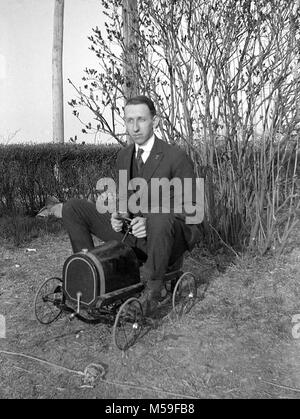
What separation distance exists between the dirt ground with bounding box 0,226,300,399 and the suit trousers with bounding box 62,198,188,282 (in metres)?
0.49

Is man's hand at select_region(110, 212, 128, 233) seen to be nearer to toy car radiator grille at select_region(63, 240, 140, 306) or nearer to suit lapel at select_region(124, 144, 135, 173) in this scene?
toy car radiator grille at select_region(63, 240, 140, 306)

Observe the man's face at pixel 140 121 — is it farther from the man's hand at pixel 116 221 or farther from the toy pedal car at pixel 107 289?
the toy pedal car at pixel 107 289

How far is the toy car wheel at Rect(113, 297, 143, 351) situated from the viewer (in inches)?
123

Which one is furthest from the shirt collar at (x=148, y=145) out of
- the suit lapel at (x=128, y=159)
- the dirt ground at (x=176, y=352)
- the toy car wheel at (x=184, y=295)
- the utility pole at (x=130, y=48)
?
the utility pole at (x=130, y=48)

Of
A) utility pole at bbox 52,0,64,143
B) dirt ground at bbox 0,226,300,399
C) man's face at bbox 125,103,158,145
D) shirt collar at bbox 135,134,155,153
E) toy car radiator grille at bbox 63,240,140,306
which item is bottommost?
dirt ground at bbox 0,226,300,399

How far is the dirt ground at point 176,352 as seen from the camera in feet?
8.91

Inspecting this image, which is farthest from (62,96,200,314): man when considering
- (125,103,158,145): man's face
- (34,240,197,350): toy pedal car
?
(34,240,197,350): toy pedal car

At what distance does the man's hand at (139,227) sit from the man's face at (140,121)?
70 centimetres

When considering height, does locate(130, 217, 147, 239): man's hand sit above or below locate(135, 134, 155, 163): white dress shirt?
below

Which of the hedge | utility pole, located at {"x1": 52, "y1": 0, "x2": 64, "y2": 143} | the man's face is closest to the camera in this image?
the man's face

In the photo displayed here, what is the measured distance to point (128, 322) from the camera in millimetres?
3246

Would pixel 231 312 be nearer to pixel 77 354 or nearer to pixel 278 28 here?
pixel 77 354

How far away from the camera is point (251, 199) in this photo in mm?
5023

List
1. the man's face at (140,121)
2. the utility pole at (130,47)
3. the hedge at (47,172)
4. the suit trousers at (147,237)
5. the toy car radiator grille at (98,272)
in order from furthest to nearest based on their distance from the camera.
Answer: the hedge at (47,172), the utility pole at (130,47), the man's face at (140,121), the suit trousers at (147,237), the toy car radiator grille at (98,272)
